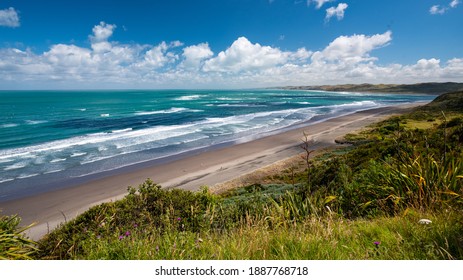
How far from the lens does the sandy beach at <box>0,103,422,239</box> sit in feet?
41.8

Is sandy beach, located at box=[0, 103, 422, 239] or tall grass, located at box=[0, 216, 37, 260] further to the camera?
sandy beach, located at box=[0, 103, 422, 239]

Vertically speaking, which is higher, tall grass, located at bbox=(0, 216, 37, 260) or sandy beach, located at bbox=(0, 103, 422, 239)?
tall grass, located at bbox=(0, 216, 37, 260)

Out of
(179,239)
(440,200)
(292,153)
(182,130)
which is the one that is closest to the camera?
(179,239)

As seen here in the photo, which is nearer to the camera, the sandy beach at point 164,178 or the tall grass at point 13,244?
the tall grass at point 13,244

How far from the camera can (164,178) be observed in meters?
17.3

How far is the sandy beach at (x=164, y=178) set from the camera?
1273cm

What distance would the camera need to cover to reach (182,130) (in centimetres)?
3525

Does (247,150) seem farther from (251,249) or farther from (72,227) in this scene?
(251,249)

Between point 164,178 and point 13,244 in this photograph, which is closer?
point 13,244

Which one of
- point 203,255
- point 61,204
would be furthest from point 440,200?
point 61,204

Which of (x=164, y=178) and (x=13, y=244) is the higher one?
(x=13, y=244)

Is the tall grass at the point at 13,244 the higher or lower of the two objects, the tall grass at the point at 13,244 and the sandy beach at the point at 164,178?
the higher
